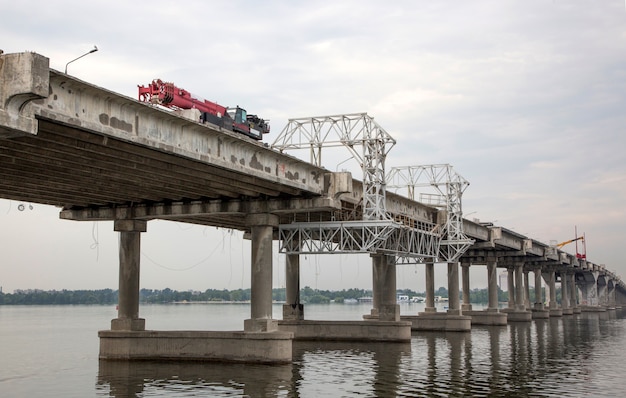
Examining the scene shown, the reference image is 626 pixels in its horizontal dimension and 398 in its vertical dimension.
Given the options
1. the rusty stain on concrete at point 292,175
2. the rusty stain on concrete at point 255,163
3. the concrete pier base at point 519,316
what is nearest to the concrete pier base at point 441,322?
the concrete pier base at point 519,316

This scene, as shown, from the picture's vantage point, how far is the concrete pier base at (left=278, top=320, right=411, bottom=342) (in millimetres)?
64562

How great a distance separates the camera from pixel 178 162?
34.5m

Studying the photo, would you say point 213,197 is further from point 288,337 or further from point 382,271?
point 382,271

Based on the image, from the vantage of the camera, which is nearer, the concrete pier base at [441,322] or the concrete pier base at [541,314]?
the concrete pier base at [441,322]

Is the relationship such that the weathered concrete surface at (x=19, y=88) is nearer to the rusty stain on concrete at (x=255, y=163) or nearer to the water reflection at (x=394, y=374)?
the water reflection at (x=394, y=374)

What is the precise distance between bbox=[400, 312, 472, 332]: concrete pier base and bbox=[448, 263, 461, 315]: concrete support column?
0.87 meters

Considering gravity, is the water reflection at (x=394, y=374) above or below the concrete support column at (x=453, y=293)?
below

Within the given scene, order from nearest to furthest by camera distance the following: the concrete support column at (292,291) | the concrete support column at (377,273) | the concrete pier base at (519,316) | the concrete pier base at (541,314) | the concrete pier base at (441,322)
→ 1. the concrete support column at (292,291)
2. the concrete support column at (377,273)
3. the concrete pier base at (441,322)
4. the concrete pier base at (519,316)
5. the concrete pier base at (541,314)

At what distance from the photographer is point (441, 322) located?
84312mm

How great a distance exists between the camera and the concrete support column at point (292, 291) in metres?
70.2

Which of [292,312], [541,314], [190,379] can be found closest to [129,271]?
[190,379]

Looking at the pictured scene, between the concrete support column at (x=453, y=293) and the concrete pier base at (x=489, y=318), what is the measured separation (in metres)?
14.3

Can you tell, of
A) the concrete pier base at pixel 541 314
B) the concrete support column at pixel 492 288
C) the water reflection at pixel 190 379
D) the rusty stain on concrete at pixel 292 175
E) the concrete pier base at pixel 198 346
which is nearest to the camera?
the water reflection at pixel 190 379

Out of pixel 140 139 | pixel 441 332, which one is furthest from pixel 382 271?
pixel 140 139
